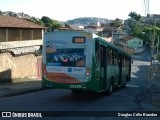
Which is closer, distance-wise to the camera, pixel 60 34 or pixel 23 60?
pixel 60 34

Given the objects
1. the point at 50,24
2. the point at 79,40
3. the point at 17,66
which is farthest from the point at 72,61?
the point at 50,24

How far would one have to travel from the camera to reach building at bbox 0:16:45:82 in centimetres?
2785

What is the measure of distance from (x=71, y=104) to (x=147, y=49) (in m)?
128

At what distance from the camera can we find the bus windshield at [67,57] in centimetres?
1825

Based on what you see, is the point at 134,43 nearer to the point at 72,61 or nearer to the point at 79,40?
the point at 79,40

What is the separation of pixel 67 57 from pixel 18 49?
18564 mm

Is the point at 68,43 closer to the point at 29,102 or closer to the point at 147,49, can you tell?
the point at 29,102

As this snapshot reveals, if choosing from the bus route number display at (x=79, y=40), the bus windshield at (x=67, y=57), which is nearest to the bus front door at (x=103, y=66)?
the bus route number display at (x=79, y=40)

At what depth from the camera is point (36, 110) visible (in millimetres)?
15156

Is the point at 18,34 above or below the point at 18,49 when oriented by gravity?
above

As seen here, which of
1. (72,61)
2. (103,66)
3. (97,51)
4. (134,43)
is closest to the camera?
(72,61)

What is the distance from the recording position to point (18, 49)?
119 feet

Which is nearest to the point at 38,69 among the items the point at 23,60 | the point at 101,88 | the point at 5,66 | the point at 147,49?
the point at 23,60

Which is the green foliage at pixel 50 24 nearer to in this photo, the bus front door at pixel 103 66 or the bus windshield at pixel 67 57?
the bus front door at pixel 103 66
